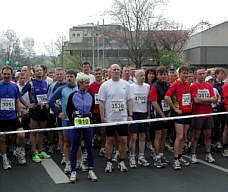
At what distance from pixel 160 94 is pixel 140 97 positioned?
432mm

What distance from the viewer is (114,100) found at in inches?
233

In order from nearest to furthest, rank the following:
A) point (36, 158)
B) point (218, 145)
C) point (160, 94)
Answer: point (160, 94) < point (36, 158) < point (218, 145)

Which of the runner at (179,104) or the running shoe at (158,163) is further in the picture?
the running shoe at (158,163)

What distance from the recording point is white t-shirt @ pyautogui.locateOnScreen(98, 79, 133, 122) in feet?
19.5

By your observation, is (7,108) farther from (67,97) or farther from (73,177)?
(73,177)

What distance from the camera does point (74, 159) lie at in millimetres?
5426

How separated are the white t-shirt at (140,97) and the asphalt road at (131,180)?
126cm

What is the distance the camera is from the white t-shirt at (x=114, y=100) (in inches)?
233

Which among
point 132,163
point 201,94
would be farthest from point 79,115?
point 201,94

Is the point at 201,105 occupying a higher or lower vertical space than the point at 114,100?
lower

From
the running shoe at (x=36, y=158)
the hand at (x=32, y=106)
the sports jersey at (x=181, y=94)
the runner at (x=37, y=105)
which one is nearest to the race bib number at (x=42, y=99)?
the runner at (x=37, y=105)

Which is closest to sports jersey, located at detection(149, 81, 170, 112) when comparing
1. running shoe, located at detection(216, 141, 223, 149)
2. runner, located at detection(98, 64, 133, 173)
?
Result: runner, located at detection(98, 64, 133, 173)

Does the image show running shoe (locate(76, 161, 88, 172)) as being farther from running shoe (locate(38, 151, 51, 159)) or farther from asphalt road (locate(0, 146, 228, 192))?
running shoe (locate(38, 151, 51, 159))

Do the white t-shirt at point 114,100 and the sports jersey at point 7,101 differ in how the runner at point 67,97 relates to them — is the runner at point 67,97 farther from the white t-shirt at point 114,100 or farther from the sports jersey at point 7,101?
the sports jersey at point 7,101
